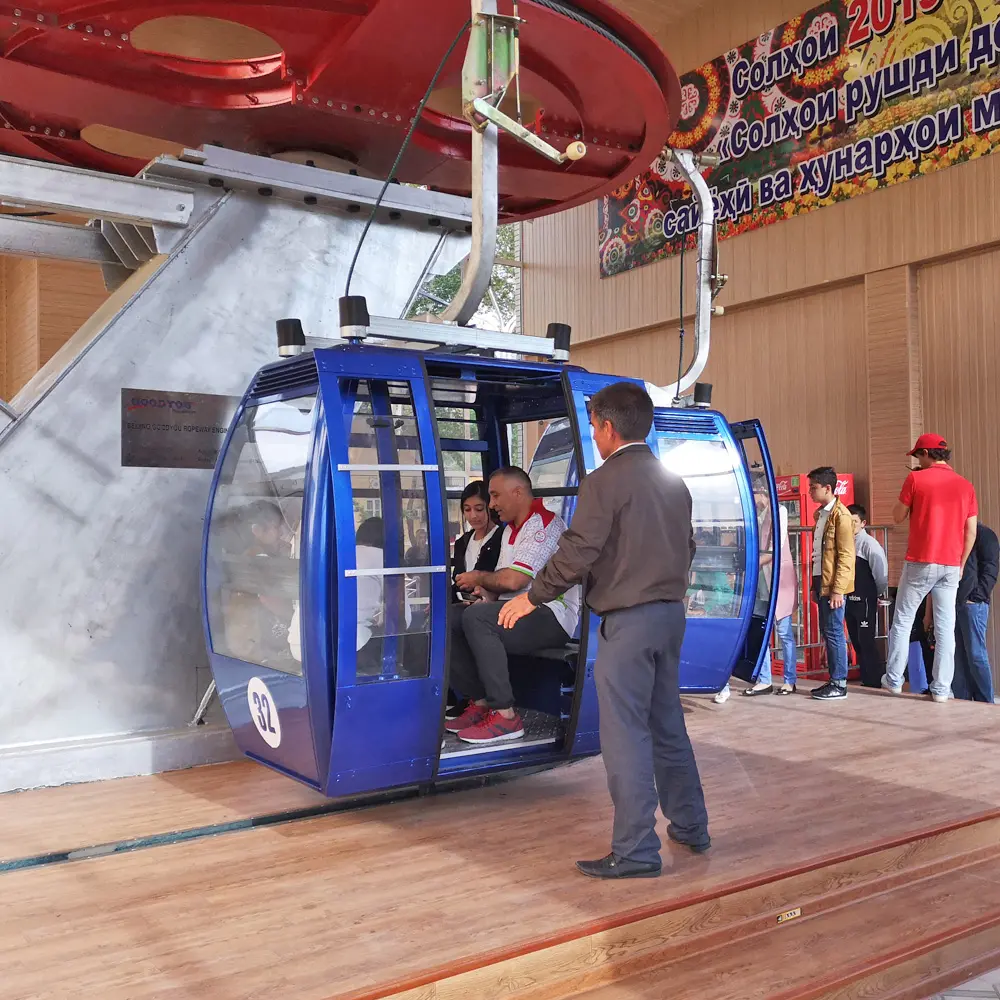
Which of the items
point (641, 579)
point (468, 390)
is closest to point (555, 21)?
point (468, 390)

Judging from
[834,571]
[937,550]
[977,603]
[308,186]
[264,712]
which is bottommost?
[264,712]

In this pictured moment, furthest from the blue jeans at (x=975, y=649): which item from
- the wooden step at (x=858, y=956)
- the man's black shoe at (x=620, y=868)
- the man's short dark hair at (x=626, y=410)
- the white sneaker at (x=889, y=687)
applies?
the man's short dark hair at (x=626, y=410)

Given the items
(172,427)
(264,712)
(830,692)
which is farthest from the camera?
(830,692)

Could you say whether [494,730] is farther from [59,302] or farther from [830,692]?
[59,302]

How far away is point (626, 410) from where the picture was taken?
3.99 meters

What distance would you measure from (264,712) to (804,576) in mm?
7023

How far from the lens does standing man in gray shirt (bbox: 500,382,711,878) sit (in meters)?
3.82

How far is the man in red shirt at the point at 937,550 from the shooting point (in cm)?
780

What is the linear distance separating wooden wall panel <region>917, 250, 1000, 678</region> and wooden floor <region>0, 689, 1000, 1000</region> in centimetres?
553

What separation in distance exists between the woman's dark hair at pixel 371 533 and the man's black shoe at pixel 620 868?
1.51 metres

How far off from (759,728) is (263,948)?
4.20 metres

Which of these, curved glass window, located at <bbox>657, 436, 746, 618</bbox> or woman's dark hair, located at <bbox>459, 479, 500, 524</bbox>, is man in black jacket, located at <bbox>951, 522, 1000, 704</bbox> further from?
woman's dark hair, located at <bbox>459, 479, 500, 524</bbox>

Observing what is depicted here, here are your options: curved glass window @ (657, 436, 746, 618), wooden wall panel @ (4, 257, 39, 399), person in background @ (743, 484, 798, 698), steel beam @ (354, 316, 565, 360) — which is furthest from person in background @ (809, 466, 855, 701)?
wooden wall panel @ (4, 257, 39, 399)

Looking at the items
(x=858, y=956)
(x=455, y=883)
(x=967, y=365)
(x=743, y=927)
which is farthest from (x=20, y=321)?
(x=858, y=956)
